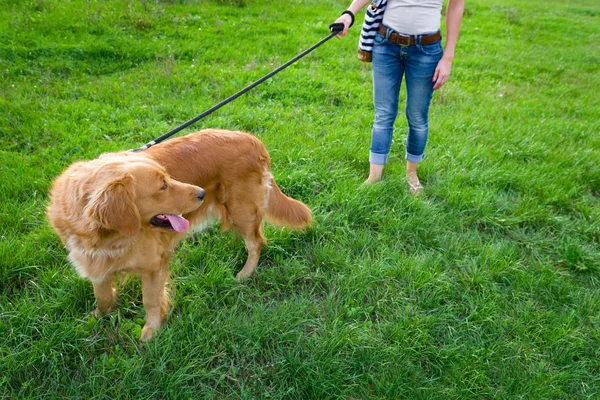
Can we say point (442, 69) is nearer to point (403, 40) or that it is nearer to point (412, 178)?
point (403, 40)

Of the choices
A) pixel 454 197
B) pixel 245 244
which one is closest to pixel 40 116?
pixel 245 244

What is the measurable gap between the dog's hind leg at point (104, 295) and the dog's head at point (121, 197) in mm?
368

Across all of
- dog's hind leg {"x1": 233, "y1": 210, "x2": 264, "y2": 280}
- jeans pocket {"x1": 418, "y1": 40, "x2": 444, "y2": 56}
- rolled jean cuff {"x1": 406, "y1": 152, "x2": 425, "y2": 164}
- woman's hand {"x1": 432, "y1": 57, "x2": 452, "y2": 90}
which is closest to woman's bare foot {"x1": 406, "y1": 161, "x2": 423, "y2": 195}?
rolled jean cuff {"x1": 406, "y1": 152, "x2": 425, "y2": 164}

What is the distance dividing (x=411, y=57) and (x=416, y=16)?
301 mm

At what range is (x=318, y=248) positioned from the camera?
2.96 m

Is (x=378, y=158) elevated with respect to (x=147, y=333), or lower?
elevated

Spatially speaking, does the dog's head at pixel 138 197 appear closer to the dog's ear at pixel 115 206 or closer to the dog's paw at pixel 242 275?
the dog's ear at pixel 115 206

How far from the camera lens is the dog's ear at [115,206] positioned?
192 cm

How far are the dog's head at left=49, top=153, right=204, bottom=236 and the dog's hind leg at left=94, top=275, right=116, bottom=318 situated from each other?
0.37 metres

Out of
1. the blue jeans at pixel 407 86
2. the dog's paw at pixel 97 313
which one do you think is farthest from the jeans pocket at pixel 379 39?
the dog's paw at pixel 97 313

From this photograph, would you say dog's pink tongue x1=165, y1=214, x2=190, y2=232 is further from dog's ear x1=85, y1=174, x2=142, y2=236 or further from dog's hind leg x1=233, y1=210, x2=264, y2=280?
dog's hind leg x1=233, y1=210, x2=264, y2=280

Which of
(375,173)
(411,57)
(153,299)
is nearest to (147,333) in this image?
(153,299)

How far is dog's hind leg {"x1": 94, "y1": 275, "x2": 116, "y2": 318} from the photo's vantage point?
7.41 feet

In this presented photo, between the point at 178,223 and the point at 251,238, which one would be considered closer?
the point at 178,223
